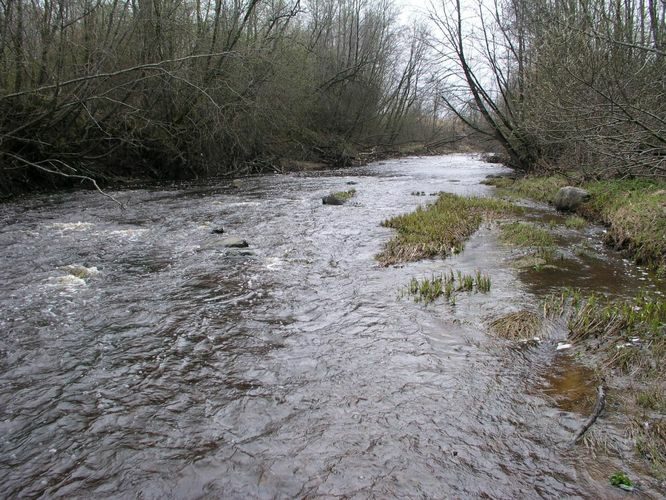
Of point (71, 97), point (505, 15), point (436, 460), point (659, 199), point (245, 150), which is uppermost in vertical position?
point (505, 15)

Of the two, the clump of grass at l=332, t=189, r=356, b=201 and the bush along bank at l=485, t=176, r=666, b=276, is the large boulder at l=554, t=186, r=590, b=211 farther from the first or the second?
the clump of grass at l=332, t=189, r=356, b=201

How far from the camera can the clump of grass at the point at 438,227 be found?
387 inches

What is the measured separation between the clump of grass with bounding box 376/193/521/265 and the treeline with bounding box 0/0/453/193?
6.36 meters

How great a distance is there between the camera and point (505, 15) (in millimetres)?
22734

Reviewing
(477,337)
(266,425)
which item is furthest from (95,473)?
(477,337)

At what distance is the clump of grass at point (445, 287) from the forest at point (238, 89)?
3.36 meters

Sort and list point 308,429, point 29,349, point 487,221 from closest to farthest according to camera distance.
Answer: point 308,429, point 29,349, point 487,221

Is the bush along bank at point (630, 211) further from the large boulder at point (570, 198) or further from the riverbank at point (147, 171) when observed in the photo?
the riverbank at point (147, 171)

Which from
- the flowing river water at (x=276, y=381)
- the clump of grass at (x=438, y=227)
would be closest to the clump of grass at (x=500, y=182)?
the clump of grass at (x=438, y=227)

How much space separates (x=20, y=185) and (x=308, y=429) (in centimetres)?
1638

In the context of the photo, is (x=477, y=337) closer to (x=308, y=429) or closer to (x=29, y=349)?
(x=308, y=429)

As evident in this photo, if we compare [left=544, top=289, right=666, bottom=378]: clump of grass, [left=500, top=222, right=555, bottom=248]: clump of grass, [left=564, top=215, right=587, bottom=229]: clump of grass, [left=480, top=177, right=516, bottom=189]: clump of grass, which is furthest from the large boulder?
[left=544, top=289, right=666, bottom=378]: clump of grass

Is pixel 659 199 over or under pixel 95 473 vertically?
over

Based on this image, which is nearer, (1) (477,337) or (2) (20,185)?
(1) (477,337)
